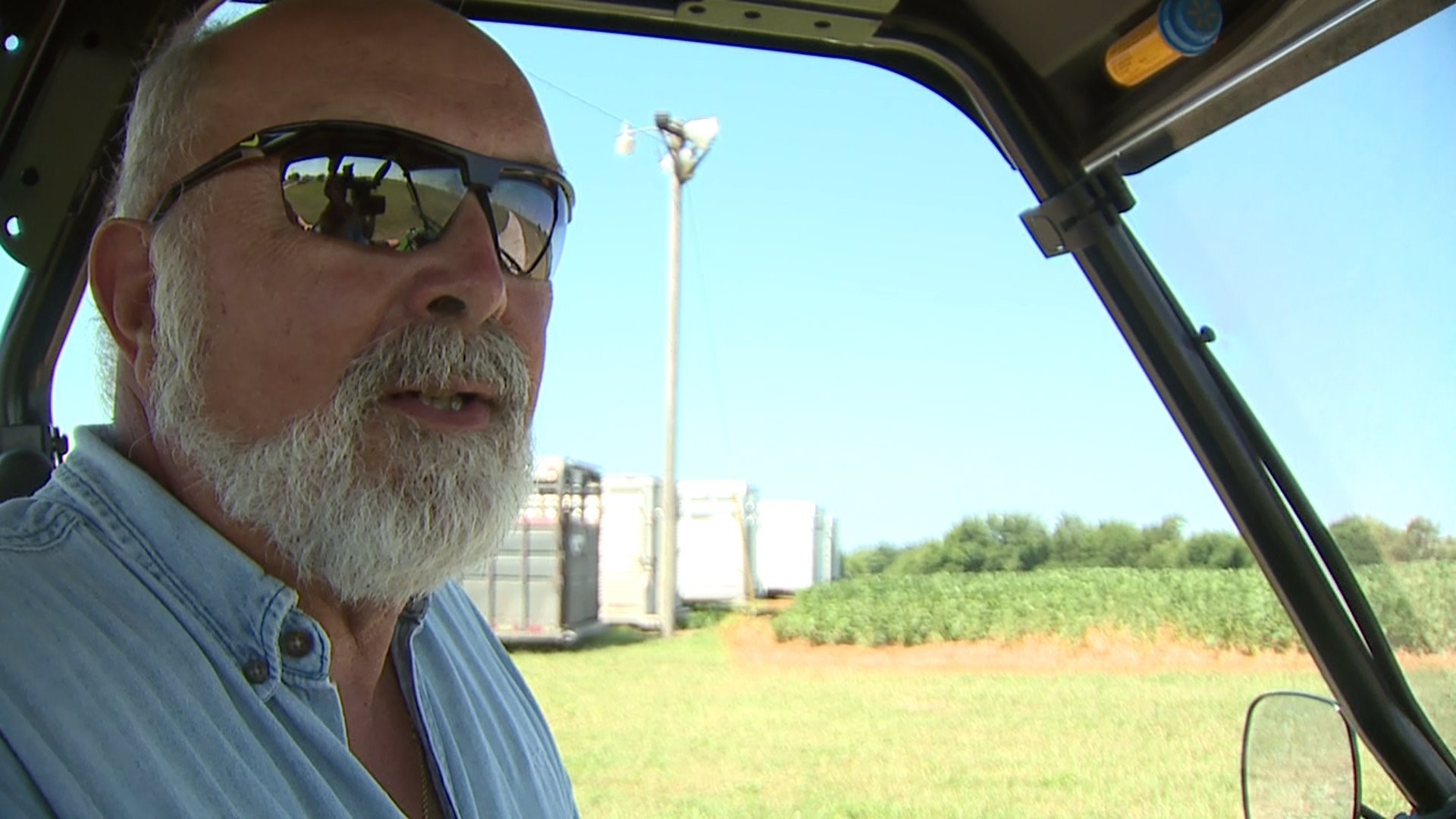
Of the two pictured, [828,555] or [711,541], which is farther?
[828,555]

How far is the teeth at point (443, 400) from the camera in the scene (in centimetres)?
133

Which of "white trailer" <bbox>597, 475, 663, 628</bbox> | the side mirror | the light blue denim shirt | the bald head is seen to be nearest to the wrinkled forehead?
the bald head

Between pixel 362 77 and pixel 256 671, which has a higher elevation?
pixel 362 77

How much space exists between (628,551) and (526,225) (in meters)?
15.9

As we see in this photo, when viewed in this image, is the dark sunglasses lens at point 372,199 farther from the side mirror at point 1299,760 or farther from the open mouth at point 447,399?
the side mirror at point 1299,760

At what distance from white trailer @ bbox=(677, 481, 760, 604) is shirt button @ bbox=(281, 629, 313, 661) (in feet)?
58.1

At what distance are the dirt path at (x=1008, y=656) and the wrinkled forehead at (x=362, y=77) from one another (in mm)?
13664

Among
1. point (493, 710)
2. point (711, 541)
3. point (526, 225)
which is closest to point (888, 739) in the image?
point (711, 541)

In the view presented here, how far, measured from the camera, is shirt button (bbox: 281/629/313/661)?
120 cm

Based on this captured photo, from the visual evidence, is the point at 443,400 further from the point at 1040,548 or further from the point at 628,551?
the point at 1040,548

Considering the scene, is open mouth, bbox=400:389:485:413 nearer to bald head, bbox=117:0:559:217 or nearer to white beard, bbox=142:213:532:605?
white beard, bbox=142:213:532:605

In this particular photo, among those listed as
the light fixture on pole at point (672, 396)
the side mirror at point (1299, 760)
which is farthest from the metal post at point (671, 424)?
the side mirror at point (1299, 760)

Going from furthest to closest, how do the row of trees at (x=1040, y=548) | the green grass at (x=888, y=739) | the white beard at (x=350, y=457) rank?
the row of trees at (x=1040, y=548) → the green grass at (x=888, y=739) → the white beard at (x=350, y=457)

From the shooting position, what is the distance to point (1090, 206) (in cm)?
188
